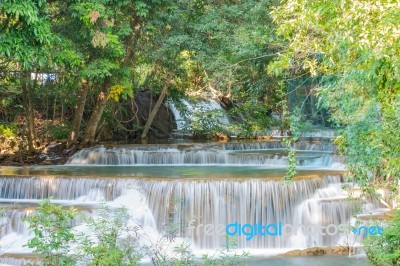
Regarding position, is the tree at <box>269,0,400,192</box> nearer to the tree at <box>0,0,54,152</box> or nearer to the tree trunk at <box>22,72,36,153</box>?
the tree at <box>0,0,54,152</box>

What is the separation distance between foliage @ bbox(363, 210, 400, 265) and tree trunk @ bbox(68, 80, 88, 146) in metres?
10.8

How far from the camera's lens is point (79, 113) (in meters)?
16.7

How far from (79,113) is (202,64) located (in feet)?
12.6

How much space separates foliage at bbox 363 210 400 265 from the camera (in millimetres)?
6133

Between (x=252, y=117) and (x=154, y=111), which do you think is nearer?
(x=154, y=111)

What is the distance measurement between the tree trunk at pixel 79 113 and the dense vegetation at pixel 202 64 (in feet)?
0.11

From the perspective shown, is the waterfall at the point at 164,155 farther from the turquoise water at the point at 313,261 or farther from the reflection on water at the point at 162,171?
the turquoise water at the point at 313,261

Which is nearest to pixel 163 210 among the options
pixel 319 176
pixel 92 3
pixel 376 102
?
pixel 319 176

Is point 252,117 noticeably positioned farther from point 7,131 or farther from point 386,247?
point 386,247

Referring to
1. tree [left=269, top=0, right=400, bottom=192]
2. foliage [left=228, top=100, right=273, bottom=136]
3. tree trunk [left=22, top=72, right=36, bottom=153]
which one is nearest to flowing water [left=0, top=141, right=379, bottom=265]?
tree [left=269, top=0, right=400, bottom=192]

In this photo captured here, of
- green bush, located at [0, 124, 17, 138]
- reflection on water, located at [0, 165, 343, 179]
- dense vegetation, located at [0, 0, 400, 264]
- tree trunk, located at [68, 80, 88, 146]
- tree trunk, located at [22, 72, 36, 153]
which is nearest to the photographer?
dense vegetation, located at [0, 0, 400, 264]

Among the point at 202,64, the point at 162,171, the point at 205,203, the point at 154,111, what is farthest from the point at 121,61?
the point at 205,203

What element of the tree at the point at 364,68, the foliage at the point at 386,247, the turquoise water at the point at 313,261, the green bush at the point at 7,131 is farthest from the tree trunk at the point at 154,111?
the foliage at the point at 386,247

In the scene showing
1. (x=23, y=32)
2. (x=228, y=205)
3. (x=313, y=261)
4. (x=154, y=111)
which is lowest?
(x=313, y=261)
